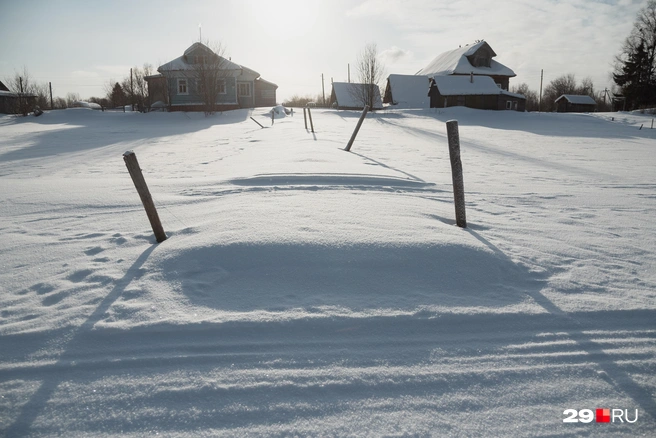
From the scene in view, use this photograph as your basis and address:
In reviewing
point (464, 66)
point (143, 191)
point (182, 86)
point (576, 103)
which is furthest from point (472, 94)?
point (143, 191)

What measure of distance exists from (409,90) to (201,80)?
81.9 ft

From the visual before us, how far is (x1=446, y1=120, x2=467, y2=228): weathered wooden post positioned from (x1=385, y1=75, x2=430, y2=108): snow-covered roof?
1669 inches

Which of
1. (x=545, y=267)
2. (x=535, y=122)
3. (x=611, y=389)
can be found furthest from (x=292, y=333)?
(x=535, y=122)

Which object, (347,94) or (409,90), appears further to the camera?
(409,90)

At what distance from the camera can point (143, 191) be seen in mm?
3826

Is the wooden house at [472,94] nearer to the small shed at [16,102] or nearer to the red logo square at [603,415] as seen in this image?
the small shed at [16,102]

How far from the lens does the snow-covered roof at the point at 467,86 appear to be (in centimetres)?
3802

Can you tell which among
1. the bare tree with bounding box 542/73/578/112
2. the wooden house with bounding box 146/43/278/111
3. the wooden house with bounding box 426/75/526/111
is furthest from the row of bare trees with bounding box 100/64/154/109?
the bare tree with bounding box 542/73/578/112

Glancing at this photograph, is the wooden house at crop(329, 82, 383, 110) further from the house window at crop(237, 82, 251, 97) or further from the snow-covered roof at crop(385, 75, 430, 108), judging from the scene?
the house window at crop(237, 82, 251, 97)

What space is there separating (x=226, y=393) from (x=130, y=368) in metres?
0.64

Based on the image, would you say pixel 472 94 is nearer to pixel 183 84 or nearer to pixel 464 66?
pixel 464 66

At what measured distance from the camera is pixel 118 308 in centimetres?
277

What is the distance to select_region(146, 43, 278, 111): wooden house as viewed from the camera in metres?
32.6

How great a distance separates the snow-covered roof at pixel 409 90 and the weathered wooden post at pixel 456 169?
139 ft
